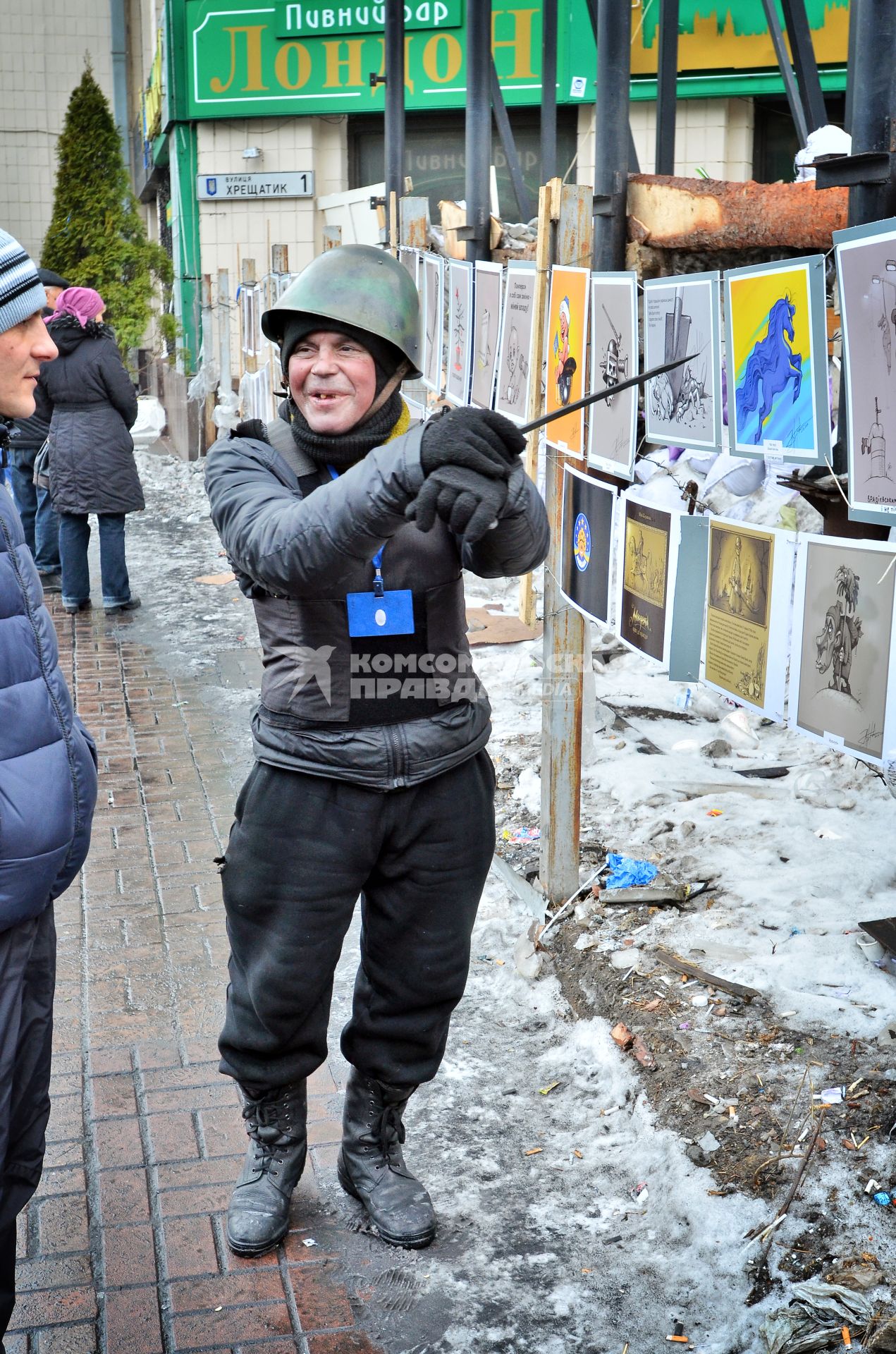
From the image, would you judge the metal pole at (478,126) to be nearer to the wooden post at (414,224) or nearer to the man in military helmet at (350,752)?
the wooden post at (414,224)

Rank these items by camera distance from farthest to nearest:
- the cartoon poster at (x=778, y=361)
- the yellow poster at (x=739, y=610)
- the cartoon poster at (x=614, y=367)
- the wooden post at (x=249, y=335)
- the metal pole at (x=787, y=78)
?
1. the wooden post at (x=249, y=335)
2. the metal pole at (x=787, y=78)
3. the cartoon poster at (x=614, y=367)
4. the yellow poster at (x=739, y=610)
5. the cartoon poster at (x=778, y=361)

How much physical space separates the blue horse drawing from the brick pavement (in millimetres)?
2080

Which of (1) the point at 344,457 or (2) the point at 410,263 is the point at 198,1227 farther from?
(2) the point at 410,263

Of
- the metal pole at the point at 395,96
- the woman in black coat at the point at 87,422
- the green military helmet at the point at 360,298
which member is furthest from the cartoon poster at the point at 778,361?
the woman in black coat at the point at 87,422

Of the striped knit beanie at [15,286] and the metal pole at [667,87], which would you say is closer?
the striped knit beanie at [15,286]

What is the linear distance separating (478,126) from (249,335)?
333 inches

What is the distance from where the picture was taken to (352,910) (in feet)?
9.52

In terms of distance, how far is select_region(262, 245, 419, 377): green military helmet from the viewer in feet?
8.73

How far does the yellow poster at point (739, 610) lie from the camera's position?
3.02 m

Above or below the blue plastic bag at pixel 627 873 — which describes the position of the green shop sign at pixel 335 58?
above

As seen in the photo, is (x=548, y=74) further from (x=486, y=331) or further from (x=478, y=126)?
(x=486, y=331)

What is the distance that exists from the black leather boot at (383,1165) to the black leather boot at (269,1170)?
12 centimetres

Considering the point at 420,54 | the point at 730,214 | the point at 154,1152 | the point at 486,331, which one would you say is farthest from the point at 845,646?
the point at 420,54

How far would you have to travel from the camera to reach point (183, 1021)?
4047mm
